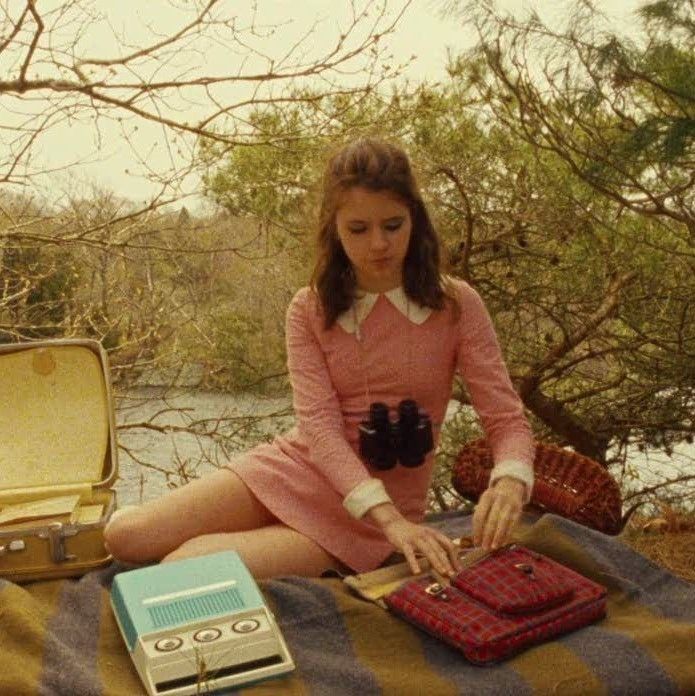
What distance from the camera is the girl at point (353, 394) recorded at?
68.3 inches

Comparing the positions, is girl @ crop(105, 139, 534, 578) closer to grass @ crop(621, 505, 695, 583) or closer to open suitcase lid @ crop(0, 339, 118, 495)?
open suitcase lid @ crop(0, 339, 118, 495)

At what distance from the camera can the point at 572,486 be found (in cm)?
196

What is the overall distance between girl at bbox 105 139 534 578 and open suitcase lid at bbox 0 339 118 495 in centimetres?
33

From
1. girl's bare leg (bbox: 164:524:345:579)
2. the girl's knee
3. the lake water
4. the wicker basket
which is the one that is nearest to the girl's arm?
the wicker basket

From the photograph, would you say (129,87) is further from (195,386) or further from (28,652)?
(28,652)

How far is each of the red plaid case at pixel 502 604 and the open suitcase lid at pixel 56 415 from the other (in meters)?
0.86

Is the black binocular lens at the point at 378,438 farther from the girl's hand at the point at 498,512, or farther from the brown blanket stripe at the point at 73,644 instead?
the brown blanket stripe at the point at 73,644

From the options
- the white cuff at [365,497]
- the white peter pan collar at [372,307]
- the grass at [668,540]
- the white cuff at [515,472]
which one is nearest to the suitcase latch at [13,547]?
the white cuff at [365,497]

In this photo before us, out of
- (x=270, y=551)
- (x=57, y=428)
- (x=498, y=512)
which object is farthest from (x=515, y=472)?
(x=57, y=428)

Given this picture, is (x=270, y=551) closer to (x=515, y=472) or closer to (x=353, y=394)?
(x=353, y=394)

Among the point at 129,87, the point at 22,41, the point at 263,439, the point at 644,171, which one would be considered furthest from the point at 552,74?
the point at 263,439

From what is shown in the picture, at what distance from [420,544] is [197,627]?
1.24 ft

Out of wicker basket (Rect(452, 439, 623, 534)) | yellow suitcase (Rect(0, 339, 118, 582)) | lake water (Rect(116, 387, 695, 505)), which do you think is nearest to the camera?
wicker basket (Rect(452, 439, 623, 534))

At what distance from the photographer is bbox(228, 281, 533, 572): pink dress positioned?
179 centimetres
